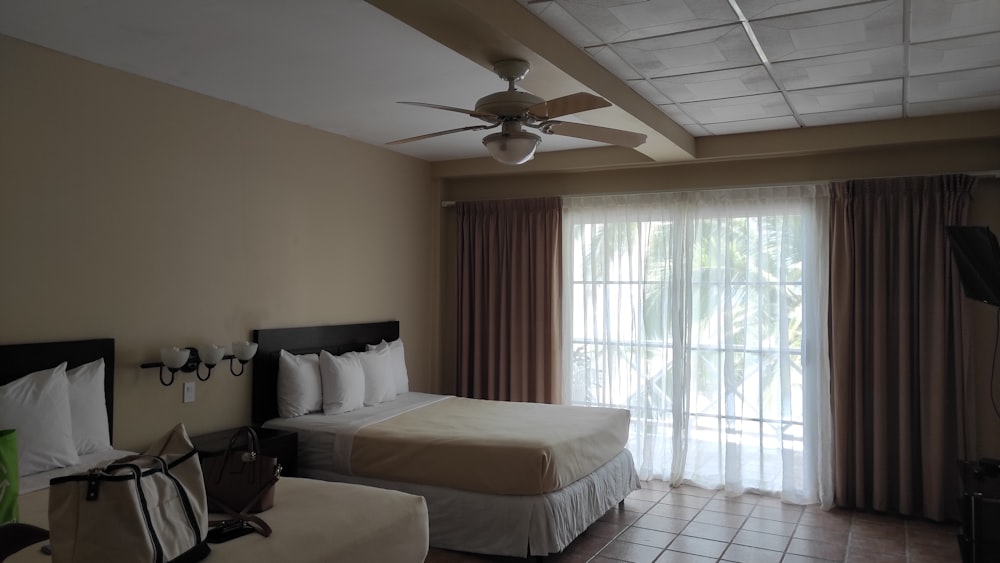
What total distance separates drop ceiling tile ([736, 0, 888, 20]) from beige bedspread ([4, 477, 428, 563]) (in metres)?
2.29

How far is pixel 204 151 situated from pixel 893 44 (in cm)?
349

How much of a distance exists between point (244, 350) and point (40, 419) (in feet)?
4.15

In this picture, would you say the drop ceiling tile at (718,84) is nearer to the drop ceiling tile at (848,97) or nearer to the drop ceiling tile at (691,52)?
the drop ceiling tile at (691,52)

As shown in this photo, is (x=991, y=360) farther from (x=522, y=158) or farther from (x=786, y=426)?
(x=522, y=158)

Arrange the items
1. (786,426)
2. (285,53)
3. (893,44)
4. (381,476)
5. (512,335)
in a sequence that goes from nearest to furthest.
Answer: (893,44) → (285,53) → (381,476) → (786,426) → (512,335)

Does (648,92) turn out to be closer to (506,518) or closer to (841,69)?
(841,69)

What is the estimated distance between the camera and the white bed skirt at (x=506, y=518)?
3709 millimetres

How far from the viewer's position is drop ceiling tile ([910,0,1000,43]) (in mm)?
2697

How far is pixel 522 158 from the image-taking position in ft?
10.4

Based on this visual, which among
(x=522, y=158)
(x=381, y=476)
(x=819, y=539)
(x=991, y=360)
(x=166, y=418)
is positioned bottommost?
(x=819, y=539)

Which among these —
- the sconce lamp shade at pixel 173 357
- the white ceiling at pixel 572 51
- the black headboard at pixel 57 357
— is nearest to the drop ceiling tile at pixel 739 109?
the white ceiling at pixel 572 51

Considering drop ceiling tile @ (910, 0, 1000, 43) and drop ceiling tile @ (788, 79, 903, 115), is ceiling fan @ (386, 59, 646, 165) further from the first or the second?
drop ceiling tile @ (788, 79, 903, 115)

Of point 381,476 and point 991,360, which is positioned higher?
point 991,360

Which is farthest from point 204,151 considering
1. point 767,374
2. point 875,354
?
point 875,354
